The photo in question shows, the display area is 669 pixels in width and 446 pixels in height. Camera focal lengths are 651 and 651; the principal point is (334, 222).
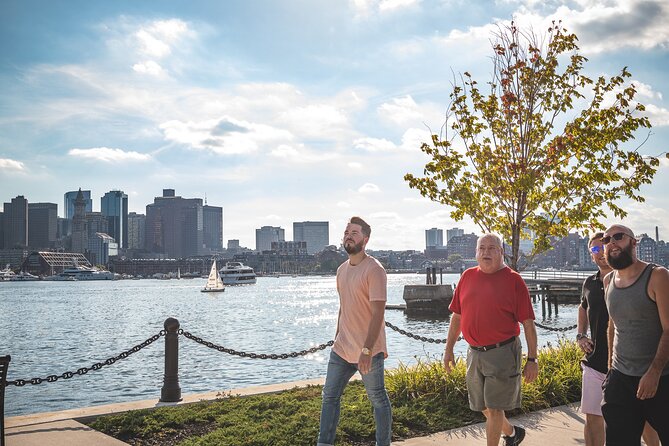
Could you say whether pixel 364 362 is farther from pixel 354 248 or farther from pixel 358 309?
pixel 354 248

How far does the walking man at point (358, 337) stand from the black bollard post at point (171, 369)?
4417mm

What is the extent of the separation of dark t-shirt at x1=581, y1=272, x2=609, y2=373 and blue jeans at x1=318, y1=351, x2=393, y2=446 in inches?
76.8

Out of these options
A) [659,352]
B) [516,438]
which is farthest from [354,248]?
[659,352]

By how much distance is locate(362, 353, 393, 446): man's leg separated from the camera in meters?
5.90

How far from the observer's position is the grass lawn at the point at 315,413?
7543 millimetres

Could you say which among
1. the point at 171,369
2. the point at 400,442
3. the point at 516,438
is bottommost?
the point at 400,442

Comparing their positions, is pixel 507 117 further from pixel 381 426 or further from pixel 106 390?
pixel 106 390

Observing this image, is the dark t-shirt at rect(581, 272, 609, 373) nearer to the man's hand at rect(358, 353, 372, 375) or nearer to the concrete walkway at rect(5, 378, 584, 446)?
the concrete walkway at rect(5, 378, 584, 446)

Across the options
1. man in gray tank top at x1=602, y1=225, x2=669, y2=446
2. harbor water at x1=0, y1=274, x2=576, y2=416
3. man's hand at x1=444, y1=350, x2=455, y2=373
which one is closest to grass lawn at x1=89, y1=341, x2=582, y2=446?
man's hand at x1=444, y1=350, x2=455, y2=373

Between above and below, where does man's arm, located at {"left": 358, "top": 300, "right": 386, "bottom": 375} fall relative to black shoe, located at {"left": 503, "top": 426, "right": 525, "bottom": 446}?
above

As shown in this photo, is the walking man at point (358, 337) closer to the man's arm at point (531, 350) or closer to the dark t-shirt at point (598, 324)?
the man's arm at point (531, 350)

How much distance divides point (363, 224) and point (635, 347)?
2.61 meters

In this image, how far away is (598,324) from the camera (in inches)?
233

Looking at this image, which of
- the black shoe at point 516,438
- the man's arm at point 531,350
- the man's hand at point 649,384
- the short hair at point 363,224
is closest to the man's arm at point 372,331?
the short hair at point 363,224
